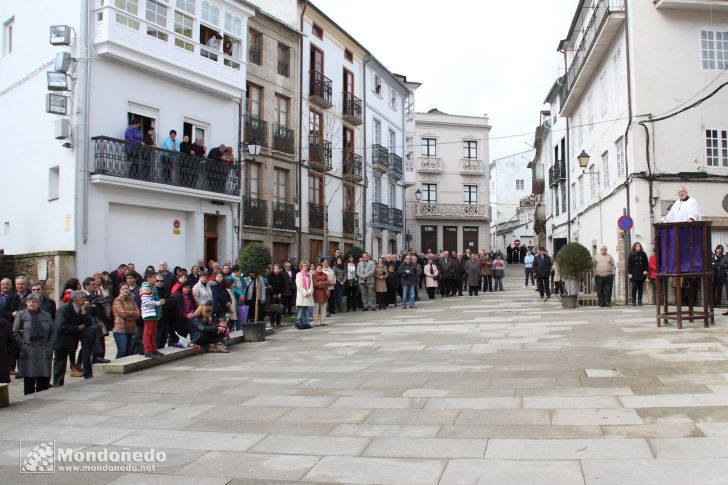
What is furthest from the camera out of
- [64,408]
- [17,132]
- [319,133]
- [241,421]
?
[319,133]

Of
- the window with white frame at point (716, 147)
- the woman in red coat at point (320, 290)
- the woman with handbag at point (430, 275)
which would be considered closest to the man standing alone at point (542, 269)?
the woman with handbag at point (430, 275)

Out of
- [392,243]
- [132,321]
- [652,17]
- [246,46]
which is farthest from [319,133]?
[132,321]

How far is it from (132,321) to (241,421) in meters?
5.07

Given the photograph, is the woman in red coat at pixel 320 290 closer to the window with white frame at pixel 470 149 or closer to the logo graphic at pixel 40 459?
the logo graphic at pixel 40 459

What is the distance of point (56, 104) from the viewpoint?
17031 mm

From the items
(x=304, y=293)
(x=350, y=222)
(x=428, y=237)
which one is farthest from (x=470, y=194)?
(x=304, y=293)

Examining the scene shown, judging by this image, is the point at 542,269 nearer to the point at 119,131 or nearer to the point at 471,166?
the point at 119,131

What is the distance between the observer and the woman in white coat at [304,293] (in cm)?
1608

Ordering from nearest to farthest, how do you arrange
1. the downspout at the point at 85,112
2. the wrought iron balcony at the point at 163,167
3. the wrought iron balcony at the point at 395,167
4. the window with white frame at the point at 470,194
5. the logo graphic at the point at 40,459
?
the logo graphic at the point at 40,459 < the downspout at the point at 85,112 < the wrought iron balcony at the point at 163,167 < the wrought iron balcony at the point at 395,167 < the window with white frame at the point at 470,194

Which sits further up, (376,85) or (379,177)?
(376,85)

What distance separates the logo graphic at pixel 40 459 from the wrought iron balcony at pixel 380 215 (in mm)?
29511

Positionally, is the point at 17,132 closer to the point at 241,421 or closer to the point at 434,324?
the point at 434,324

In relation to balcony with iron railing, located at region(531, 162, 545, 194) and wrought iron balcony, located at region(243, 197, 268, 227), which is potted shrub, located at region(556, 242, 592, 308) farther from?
balcony with iron railing, located at region(531, 162, 545, 194)

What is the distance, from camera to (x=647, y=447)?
532 centimetres
